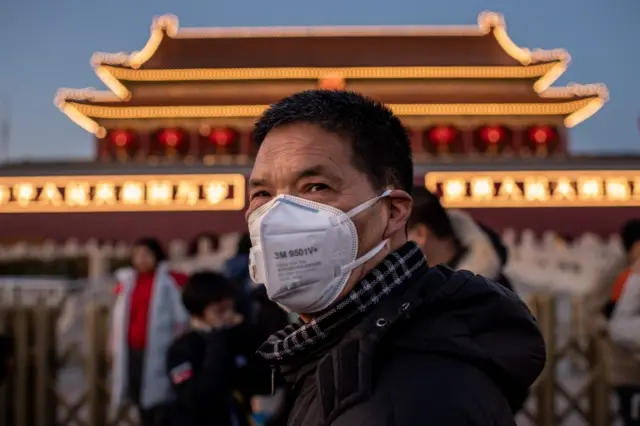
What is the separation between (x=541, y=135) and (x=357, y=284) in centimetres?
1730

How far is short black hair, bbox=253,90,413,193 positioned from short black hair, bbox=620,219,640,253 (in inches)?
102

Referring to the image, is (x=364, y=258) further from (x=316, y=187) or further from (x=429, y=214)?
(x=429, y=214)

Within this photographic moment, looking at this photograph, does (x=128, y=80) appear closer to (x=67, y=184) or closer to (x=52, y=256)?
(x=67, y=184)

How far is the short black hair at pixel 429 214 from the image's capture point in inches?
87.4

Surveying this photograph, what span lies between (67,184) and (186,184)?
8.66 feet

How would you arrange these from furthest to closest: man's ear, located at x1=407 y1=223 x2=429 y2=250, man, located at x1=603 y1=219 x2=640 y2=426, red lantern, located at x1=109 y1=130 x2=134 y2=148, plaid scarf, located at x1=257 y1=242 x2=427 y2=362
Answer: red lantern, located at x1=109 y1=130 x2=134 y2=148 < man, located at x1=603 y1=219 x2=640 y2=426 < man's ear, located at x1=407 y1=223 x2=429 y2=250 < plaid scarf, located at x1=257 y1=242 x2=427 y2=362

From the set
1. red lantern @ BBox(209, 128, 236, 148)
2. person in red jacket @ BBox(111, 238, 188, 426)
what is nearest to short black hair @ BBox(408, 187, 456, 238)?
person in red jacket @ BBox(111, 238, 188, 426)

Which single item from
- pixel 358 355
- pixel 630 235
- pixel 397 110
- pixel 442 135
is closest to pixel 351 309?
pixel 358 355

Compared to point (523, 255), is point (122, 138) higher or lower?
higher

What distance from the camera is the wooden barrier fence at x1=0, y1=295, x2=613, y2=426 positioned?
4.31m

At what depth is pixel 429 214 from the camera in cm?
223

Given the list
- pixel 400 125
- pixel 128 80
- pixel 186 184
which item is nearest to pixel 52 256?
pixel 186 184

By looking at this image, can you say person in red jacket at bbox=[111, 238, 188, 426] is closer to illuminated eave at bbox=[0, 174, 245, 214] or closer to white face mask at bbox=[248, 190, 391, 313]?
white face mask at bbox=[248, 190, 391, 313]

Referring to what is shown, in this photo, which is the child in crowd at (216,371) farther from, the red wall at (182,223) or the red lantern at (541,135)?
the red lantern at (541,135)
